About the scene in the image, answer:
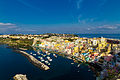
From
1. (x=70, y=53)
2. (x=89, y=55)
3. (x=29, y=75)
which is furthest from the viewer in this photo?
(x=70, y=53)

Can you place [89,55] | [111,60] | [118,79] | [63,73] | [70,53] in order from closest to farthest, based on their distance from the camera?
[118,79] < [63,73] < [111,60] < [89,55] < [70,53]

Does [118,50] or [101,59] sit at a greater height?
[118,50]

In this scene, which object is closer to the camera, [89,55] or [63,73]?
[63,73]

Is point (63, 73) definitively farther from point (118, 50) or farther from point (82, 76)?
point (118, 50)

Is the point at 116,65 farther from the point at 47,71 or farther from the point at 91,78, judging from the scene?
the point at 47,71

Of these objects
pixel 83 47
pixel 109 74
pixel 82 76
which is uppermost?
pixel 83 47

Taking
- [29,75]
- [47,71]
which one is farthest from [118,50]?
[29,75]

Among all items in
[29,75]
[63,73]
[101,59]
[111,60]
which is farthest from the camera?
[101,59]

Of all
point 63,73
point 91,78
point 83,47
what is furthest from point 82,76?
point 83,47

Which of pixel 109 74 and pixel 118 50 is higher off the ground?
pixel 118 50

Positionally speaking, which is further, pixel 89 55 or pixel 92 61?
pixel 89 55
